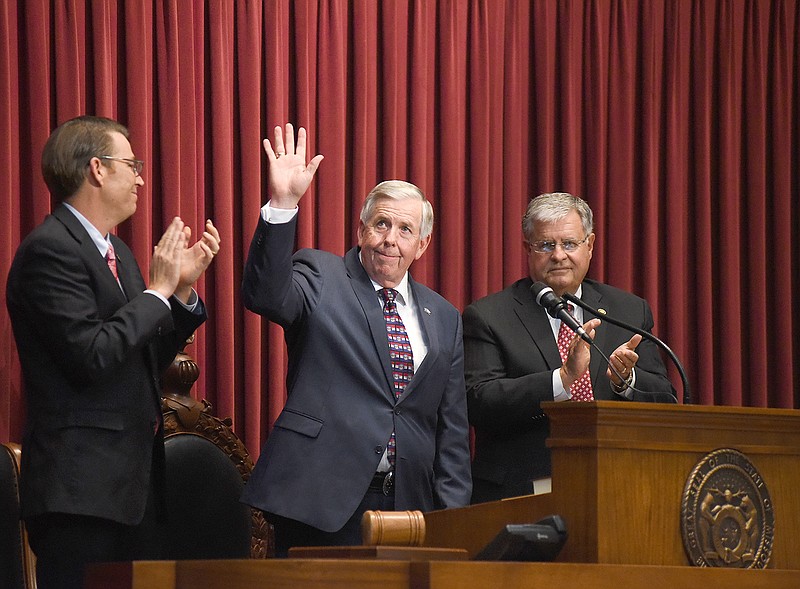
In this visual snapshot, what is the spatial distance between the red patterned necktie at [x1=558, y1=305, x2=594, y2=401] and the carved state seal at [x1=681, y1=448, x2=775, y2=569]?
55.7 inches

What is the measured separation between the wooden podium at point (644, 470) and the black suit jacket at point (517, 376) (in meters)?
1.28

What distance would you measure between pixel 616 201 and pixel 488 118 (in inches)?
24.5

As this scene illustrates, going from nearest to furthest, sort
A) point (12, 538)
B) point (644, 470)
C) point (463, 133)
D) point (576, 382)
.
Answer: point (644, 470) → point (12, 538) → point (576, 382) → point (463, 133)

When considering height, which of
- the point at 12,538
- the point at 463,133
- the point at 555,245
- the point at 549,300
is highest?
the point at 463,133

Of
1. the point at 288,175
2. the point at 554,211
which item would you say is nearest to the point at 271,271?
the point at 288,175

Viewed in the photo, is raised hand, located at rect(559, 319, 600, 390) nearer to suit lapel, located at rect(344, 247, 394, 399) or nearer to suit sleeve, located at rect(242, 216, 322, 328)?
suit lapel, located at rect(344, 247, 394, 399)

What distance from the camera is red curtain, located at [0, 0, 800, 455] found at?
3863mm

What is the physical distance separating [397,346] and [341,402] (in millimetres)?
237

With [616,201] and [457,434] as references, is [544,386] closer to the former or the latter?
[457,434]

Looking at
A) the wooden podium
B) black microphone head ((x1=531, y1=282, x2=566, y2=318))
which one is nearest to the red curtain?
black microphone head ((x1=531, y1=282, x2=566, y2=318))

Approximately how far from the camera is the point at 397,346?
3.26 metres

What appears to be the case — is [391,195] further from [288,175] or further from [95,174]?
[95,174]

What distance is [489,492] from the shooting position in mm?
3621

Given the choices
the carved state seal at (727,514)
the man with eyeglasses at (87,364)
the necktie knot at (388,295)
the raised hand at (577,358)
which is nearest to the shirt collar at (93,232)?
the man with eyeglasses at (87,364)
